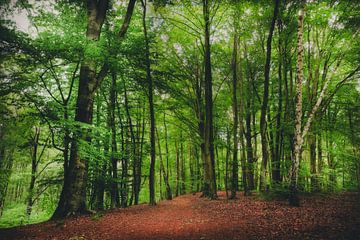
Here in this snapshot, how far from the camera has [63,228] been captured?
304 inches

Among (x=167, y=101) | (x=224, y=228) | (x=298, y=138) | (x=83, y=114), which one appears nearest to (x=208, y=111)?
(x=167, y=101)

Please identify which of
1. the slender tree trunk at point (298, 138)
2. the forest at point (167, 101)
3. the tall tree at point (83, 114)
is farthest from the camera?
the tall tree at point (83, 114)

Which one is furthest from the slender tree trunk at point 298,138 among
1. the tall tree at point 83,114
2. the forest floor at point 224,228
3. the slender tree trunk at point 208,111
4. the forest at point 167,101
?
the tall tree at point 83,114

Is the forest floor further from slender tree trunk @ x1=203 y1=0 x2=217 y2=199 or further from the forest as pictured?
slender tree trunk @ x1=203 y1=0 x2=217 y2=199

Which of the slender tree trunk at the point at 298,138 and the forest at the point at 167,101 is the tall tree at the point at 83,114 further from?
the slender tree trunk at the point at 298,138

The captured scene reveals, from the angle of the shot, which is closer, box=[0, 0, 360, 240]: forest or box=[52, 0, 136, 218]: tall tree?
box=[0, 0, 360, 240]: forest

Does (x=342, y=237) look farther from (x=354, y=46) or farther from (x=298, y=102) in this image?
(x=354, y=46)

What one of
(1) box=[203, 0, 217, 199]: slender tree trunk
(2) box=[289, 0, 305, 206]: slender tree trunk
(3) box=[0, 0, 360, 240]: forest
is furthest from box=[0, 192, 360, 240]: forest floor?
(1) box=[203, 0, 217, 199]: slender tree trunk

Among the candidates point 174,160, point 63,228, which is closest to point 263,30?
point 63,228

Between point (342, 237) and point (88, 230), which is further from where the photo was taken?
point (88, 230)

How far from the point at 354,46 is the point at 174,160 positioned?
2518 cm

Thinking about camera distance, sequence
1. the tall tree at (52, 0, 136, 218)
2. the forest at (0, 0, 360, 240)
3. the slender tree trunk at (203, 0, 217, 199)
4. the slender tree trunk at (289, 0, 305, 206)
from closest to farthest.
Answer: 1. the forest at (0, 0, 360, 240)
2. the slender tree trunk at (289, 0, 305, 206)
3. the tall tree at (52, 0, 136, 218)
4. the slender tree trunk at (203, 0, 217, 199)

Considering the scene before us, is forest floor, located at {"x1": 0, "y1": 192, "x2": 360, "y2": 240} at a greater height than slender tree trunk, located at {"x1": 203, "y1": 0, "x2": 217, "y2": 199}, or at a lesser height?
lesser

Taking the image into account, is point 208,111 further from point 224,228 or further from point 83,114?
point 224,228
